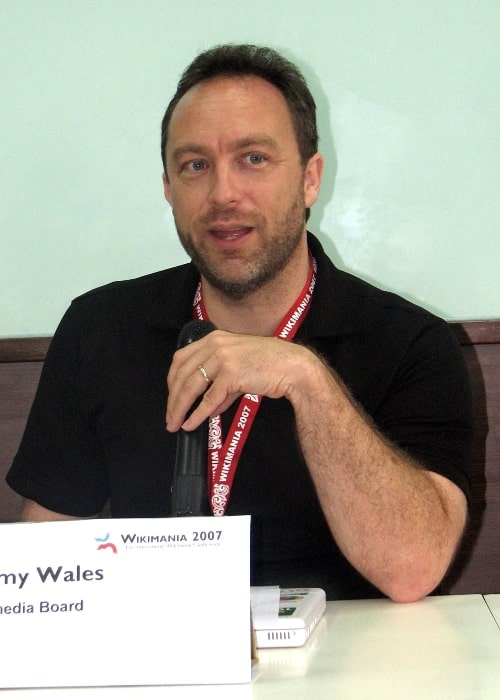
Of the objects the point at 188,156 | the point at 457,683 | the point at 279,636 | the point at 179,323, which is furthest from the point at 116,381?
the point at 457,683

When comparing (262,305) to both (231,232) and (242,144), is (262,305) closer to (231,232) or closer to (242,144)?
(231,232)

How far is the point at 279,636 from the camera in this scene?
113cm

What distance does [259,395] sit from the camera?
4.80ft

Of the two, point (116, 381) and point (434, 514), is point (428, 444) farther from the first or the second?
point (116, 381)

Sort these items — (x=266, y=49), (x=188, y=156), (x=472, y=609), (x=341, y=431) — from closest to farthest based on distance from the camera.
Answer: (x=472, y=609) < (x=341, y=431) < (x=188, y=156) < (x=266, y=49)

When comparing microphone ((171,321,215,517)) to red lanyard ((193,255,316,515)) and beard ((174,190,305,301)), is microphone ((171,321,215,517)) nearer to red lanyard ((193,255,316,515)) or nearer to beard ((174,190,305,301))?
red lanyard ((193,255,316,515))

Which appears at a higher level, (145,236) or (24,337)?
(145,236)

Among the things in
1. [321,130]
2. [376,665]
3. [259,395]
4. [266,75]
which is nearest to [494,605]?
[376,665]

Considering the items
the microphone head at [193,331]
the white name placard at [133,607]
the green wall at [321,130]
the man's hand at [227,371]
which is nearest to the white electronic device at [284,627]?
the white name placard at [133,607]

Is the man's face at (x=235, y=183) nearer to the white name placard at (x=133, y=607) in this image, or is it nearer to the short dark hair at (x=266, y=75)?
the short dark hair at (x=266, y=75)

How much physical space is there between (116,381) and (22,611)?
76 centimetres

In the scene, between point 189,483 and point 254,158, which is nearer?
point 189,483

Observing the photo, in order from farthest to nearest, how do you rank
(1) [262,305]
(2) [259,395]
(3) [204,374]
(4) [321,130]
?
(4) [321,130]
(1) [262,305]
(2) [259,395]
(3) [204,374]

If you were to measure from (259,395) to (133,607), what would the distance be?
0.51 meters
